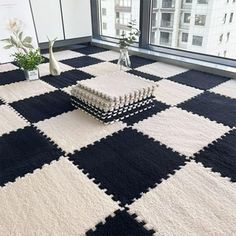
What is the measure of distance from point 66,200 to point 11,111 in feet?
3.10

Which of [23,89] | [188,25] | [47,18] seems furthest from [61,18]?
[188,25]

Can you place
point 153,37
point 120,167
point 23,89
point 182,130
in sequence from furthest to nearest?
1. point 153,37
2. point 23,89
3. point 182,130
4. point 120,167

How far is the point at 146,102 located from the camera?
5.45ft

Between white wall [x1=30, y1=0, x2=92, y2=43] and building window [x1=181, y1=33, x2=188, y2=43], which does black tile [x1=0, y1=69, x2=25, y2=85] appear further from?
building window [x1=181, y1=33, x2=188, y2=43]

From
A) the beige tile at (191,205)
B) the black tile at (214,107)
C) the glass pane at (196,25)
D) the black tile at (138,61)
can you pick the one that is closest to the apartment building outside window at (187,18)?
the glass pane at (196,25)

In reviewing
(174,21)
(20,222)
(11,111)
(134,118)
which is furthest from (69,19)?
(20,222)

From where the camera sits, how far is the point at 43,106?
1748mm

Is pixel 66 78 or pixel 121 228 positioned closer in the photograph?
pixel 121 228

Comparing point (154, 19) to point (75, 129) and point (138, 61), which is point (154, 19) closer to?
point (138, 61)

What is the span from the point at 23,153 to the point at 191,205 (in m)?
0.83

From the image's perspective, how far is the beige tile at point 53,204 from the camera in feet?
2.92

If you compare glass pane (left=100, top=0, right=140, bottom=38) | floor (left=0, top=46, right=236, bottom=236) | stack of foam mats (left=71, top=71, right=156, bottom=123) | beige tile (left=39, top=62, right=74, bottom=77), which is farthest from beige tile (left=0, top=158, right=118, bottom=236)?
glass pane (left=100, top=0, right=140, bottom=38)

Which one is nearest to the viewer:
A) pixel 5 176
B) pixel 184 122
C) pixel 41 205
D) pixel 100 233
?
pixel 100 233

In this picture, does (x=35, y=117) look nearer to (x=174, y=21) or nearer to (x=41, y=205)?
(x=41, y=205)
